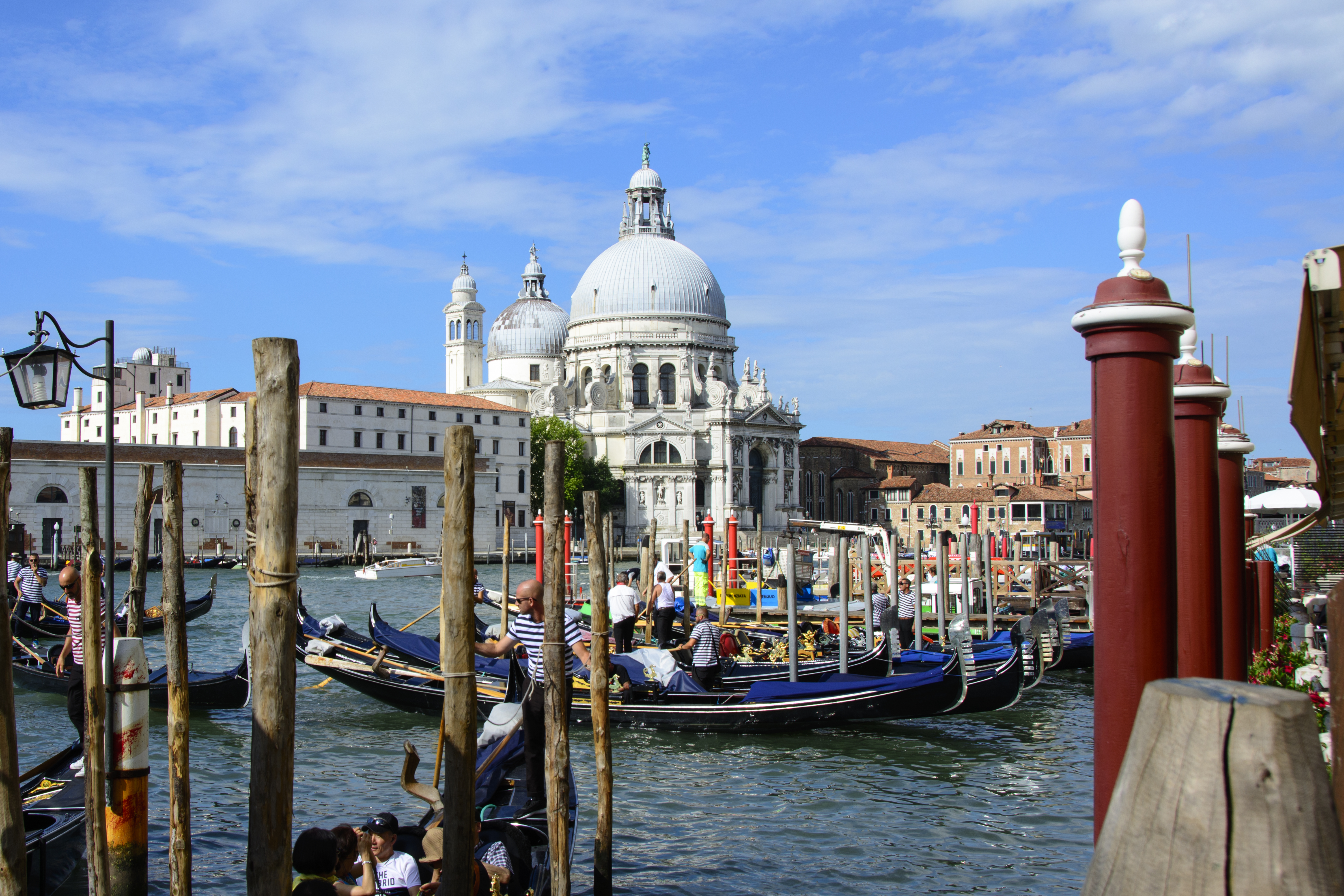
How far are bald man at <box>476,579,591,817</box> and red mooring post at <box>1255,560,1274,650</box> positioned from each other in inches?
187

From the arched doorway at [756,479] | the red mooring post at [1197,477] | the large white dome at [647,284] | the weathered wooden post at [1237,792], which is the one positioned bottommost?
the weathered wooden post at [1237,792]

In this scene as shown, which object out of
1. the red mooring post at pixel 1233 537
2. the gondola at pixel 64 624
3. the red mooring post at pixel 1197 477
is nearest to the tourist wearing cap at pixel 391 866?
the red mooring post at pixel 1197 477

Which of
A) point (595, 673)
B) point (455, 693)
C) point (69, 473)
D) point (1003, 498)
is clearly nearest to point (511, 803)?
point (595, 673)

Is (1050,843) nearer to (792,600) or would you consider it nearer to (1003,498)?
(792,600)

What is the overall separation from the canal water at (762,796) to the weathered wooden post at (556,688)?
0.90 m

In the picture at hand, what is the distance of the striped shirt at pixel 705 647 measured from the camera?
923cm

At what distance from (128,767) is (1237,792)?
383cm

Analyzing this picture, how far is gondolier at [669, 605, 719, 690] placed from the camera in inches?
364

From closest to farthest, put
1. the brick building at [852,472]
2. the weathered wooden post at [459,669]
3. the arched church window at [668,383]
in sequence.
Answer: the weathered wooden post at [459,669] → the arched church window at [668,383] → the brick building at [852,472]

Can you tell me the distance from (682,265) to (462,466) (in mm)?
47342

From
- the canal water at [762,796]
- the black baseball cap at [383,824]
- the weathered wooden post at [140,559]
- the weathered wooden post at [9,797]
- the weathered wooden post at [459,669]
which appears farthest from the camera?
the weathered wooden post at [140,559]

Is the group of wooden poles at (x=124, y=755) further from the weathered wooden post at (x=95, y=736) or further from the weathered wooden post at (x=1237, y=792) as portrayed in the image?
the weathered wooden post at (x=1237, y=792)

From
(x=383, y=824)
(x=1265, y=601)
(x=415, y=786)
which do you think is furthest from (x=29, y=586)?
(x=1265, y=601)

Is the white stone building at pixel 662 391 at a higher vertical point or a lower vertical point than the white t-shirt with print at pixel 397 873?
higher
